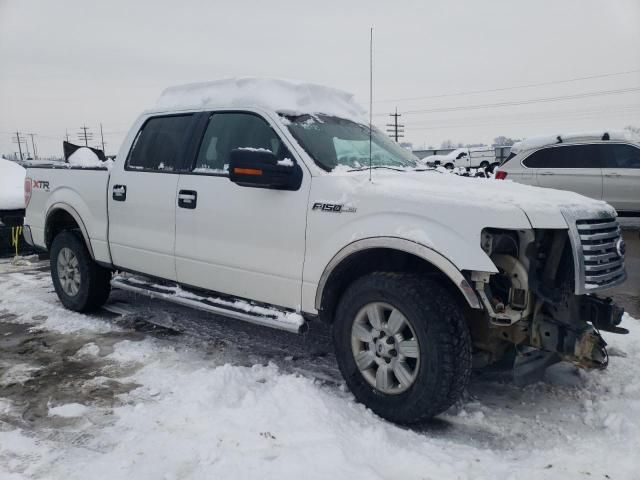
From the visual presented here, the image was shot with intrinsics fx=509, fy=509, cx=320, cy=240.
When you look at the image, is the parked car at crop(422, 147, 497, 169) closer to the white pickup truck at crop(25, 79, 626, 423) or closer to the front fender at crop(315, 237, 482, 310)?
the white pickup truck at crop(25, 79, 626, 423)

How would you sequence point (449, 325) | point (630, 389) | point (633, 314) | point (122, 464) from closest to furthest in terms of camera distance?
1. point (122, 464)
2. point (449, 325)
3. point (630, 389)
4. point (633, 314)

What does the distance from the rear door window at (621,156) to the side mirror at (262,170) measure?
897 centimetres

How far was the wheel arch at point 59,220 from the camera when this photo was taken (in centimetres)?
517

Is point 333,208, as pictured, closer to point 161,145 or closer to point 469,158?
point 161,145

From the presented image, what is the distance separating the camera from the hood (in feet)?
8.92

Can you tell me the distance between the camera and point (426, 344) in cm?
283

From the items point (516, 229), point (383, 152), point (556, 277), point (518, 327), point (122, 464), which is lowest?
point (122, 464)

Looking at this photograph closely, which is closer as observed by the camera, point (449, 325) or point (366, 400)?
point (449, 325)

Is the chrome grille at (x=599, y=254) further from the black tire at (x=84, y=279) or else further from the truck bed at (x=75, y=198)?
the black tire at (x=84, y=279)

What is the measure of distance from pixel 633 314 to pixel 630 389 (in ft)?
6.95

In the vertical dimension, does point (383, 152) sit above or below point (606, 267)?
above

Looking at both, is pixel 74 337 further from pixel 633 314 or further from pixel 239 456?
pixel 633 314

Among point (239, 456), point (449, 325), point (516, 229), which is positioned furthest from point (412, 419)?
point (516, 229)

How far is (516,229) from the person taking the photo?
8.86ft
